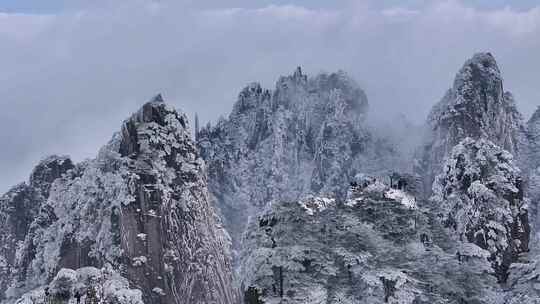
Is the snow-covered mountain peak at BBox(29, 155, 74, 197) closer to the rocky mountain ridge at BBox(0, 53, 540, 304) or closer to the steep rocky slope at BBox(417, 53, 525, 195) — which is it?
the rocky mountain ridge at BBox(0, 53, 540, 304)

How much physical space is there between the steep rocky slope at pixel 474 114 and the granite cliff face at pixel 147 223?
58664mm

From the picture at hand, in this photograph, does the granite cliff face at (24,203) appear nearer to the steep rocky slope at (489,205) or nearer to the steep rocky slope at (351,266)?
the steep rocky slope at (489,205)

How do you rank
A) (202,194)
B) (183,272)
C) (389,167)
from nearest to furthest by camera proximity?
(183,272)
(202,194)
(389,167)

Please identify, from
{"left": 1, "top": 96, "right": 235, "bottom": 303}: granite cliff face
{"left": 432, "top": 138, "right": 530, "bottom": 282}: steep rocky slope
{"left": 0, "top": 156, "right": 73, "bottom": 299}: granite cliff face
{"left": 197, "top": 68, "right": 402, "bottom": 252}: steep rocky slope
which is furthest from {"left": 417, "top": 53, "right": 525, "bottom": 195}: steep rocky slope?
{"left": 432, "top": 138, "right": 530, "bottom": 282}: steep rocky slope

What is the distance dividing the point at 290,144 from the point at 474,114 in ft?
203

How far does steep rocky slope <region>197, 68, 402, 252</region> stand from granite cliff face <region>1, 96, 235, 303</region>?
81916 mm

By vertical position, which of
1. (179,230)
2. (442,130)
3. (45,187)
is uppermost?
(442,130)

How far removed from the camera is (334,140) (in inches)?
6594

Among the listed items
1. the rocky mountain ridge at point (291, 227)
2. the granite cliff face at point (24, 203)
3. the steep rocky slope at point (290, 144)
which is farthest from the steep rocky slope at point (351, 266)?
the steep rocky slope at point (290, 144)

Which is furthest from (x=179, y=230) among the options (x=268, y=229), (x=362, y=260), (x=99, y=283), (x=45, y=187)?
(x=45, y=187)

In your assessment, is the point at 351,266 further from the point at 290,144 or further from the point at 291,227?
the point at 290,144

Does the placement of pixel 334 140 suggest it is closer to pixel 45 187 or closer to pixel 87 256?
pixel 45 187

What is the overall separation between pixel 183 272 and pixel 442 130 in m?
71.3

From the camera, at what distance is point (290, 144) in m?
175
